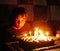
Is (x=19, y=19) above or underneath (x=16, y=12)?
underneath

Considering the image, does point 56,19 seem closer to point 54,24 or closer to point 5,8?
point 54,24

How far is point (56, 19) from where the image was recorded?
15.0 feet

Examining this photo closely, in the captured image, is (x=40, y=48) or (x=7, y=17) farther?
(x=7, y=17)

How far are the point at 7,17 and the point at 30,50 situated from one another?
146 centimetres

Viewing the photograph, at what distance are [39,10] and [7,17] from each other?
90 centimetres

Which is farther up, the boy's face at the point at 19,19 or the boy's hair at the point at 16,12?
the boy's hair at the point at 16,12

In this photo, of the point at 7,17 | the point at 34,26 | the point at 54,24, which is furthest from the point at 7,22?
the point at 54,24

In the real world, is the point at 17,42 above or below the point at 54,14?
below

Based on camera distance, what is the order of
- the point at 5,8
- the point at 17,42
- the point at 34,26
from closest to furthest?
1. the point at 17,42
2. the point at 5,8
3. the point at 34,26

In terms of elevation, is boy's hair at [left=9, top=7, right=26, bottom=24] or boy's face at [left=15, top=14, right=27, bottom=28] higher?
boy's hair at [left=9, top=7, right=26, bottom=24]

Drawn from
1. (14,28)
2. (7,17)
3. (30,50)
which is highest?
(7,17)

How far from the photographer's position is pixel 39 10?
4.39m

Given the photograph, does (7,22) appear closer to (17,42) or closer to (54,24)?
(17,42)

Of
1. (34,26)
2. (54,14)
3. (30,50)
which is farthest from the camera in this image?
(54,14)
